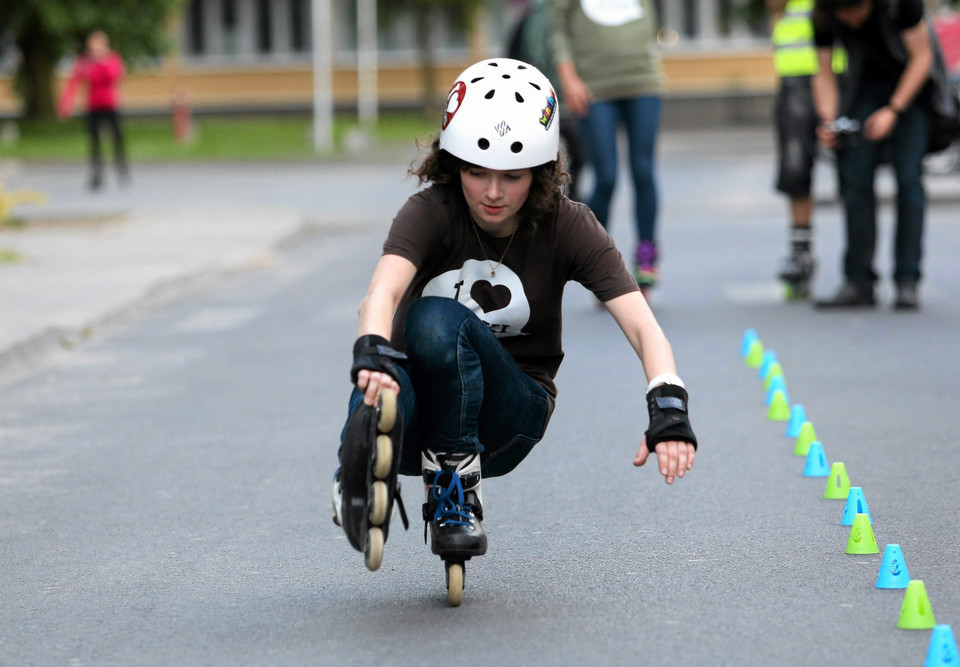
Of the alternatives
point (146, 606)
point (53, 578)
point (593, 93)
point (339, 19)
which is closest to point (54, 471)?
point (53, 578)

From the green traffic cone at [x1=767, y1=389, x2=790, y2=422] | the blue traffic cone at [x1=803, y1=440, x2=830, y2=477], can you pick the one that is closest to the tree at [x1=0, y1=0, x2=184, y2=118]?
the green traffic cone at [x1=767, y1=389, x2=790, y2=422]

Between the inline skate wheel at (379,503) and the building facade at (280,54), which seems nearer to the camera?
the inline skate wheel at (379,503)

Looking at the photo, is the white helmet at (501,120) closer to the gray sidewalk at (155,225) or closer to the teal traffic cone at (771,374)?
the gray sidewalk at (155,225)

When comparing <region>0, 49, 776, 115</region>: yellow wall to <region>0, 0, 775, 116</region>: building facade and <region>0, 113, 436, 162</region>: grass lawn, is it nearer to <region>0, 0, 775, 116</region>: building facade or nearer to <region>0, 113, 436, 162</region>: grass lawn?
<region>0, 0, 775, 116</region>: building facade

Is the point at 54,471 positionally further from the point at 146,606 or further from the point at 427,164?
the point at 427,164

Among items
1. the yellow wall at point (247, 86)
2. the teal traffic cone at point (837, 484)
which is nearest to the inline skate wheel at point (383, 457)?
the teal traffic cone at point (837, 484)

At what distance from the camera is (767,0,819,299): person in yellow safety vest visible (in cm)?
1020

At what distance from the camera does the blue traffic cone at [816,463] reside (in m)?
5.77

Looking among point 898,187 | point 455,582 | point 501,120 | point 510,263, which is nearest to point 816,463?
point 510,263

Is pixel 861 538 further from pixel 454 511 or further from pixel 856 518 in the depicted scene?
pixel 454 511

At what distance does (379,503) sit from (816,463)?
244cm

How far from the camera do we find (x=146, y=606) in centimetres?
436

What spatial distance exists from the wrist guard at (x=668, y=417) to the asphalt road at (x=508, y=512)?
489mm

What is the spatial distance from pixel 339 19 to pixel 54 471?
164 ft
